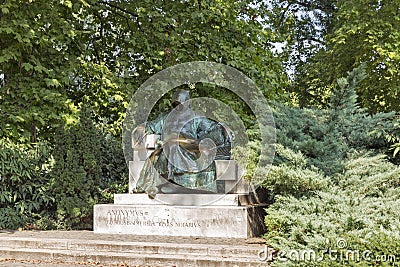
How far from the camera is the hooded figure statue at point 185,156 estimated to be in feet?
28.7

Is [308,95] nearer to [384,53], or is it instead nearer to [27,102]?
[384,53]

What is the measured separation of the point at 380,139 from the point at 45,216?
6.13 metres

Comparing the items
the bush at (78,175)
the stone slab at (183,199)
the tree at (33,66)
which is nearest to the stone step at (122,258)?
the stone slab at (183,199)

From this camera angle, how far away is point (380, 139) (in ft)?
29.3

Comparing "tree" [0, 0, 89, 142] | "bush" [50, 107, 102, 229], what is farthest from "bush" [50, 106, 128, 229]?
"tree" [0, 0, 89, 142]

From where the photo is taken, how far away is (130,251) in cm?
720

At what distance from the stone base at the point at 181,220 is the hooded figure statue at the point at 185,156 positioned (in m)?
0.45

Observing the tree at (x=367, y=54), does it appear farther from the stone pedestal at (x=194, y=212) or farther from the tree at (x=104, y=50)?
the stone pedestal at (x=194, y=212)

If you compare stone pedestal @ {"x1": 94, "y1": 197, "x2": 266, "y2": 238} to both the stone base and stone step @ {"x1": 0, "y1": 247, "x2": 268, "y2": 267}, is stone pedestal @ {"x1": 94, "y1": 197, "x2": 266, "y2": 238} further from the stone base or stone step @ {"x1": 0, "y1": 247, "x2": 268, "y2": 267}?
stone step @ {"x1": 0, "y1": 247, "x2": 268, "y2": 267}

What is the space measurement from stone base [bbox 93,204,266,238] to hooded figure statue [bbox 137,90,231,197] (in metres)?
0.45

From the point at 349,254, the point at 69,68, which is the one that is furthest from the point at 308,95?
the point at 349,254

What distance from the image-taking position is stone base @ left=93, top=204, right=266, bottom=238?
→ 311 inches

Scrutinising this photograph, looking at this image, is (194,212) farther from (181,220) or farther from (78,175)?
(78,175)

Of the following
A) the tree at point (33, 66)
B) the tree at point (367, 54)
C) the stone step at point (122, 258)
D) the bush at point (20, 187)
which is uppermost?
the tree at point (367, 54)
